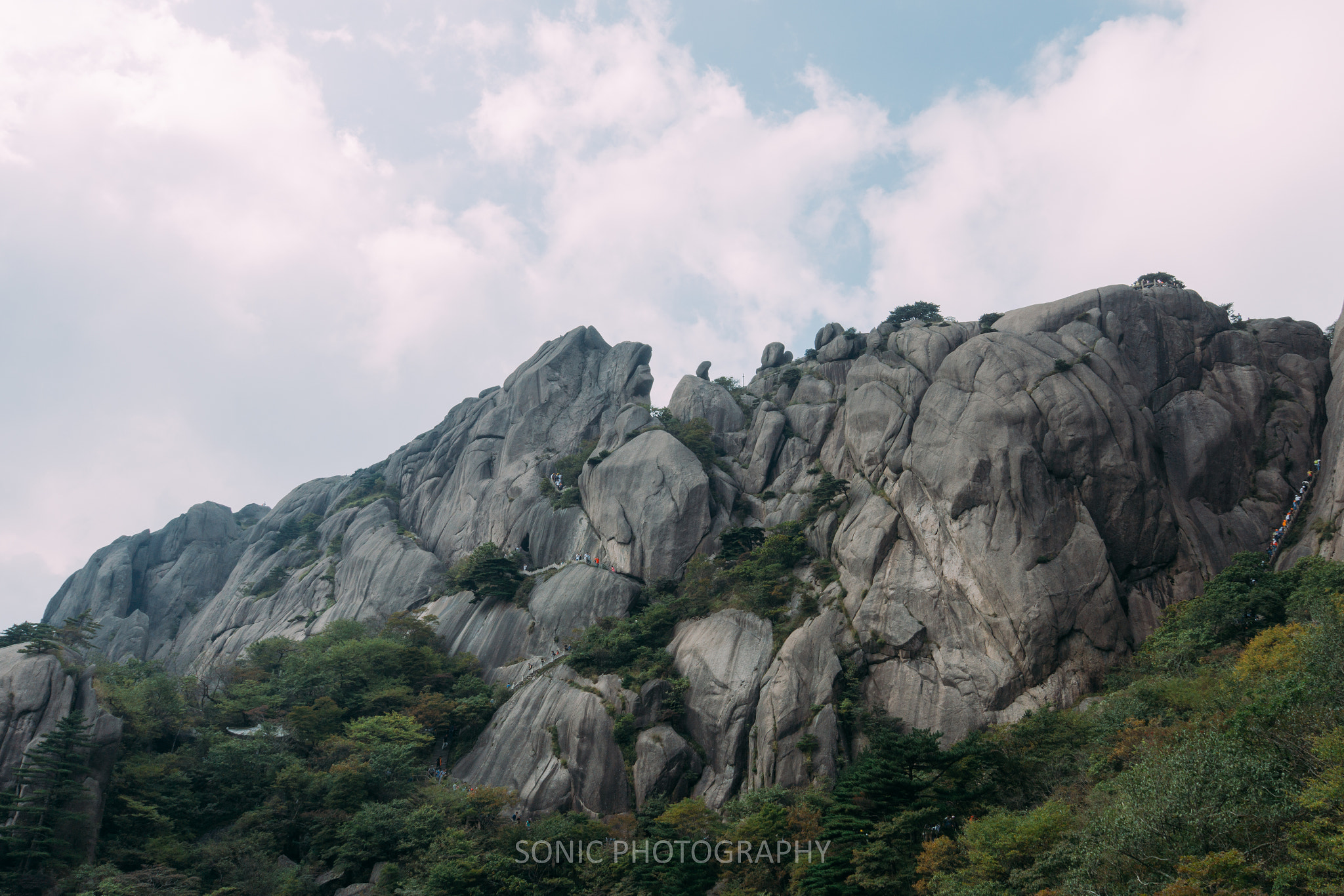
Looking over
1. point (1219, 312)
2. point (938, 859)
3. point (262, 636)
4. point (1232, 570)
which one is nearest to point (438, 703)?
point (938, 859)

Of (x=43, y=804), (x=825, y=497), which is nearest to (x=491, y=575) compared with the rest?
(x=825, y=497)

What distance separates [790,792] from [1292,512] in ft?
95.0

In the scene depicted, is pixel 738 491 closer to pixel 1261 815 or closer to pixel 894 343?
pixel 894 343

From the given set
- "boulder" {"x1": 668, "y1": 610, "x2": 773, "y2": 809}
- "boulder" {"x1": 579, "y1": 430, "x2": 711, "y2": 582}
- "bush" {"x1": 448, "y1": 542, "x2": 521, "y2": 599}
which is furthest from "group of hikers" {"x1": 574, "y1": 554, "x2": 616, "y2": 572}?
"boulder" {"x1": 668, "y1": 610, "x2": 773, "y2": 809}

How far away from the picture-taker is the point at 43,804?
2667 centimetres

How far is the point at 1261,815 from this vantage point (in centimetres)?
1571

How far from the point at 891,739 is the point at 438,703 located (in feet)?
81.1

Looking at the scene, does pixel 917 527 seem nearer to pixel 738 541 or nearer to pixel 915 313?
pixel 738 541

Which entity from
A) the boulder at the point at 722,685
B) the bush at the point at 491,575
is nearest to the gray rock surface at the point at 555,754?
the boulder at the point at 722,685

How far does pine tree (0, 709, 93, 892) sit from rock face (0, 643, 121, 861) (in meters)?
0.58

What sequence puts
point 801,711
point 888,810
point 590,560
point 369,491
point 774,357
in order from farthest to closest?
point 369,491 < point 774,357 < point 590,560 < point 801,711 < point 888,810

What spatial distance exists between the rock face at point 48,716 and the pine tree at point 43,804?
1.92 ft

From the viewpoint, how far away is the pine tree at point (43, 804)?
25.3 meters

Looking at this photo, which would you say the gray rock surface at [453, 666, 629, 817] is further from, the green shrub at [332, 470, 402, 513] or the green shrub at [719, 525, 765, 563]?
the green shrub at [332, 470, 402, 513]
